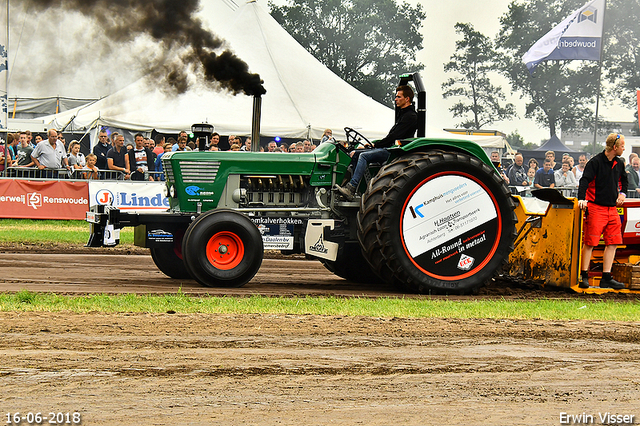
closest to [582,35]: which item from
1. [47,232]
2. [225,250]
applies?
[47,232]

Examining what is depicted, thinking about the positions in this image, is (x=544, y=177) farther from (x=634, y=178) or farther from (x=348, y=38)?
(x=348, y=38)

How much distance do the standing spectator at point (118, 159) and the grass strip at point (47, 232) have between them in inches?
51.4

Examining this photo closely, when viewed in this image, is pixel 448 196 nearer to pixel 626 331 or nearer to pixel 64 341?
pixel 626 331

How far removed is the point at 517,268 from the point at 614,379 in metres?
4.58

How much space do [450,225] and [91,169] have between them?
10.2 meters

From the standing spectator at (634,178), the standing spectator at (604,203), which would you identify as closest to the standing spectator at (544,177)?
the standing spectator at (634,178)

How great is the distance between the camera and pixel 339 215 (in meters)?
8.95

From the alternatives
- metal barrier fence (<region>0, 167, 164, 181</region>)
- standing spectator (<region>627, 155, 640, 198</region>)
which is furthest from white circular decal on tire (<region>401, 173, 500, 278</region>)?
metal barrier fence (<region>0, 167, 164, 181</region>)

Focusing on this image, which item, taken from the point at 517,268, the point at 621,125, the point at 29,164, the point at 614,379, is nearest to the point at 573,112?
the point at 621,125

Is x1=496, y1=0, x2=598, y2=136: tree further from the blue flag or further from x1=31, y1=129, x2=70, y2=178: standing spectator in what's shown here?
x1=31, y1=129, x2=70, y2=178: standing spectator

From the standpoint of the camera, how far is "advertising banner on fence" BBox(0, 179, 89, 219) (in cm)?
1666

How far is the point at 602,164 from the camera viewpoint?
8.78 meters

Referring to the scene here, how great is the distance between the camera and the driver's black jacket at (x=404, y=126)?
866 centimetres

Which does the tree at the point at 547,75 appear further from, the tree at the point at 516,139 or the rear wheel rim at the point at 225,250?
the rear wheel rim at the point at 225,250
